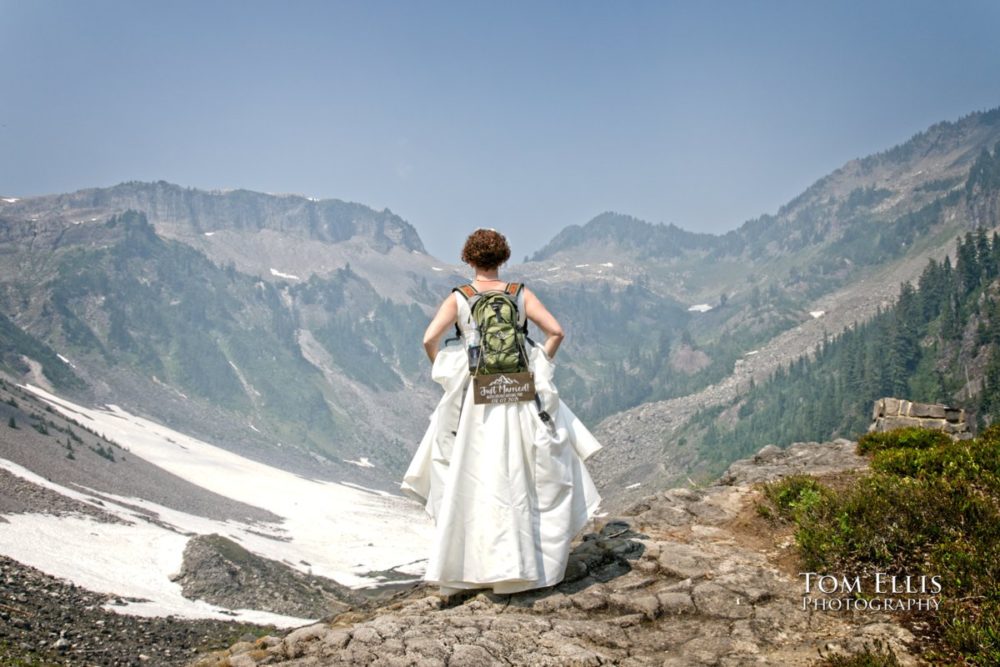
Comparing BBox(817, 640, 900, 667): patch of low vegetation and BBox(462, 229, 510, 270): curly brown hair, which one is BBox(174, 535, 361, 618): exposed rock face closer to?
BBox(462, 229, 510, 270): curly brown hair

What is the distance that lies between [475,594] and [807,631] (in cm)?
393

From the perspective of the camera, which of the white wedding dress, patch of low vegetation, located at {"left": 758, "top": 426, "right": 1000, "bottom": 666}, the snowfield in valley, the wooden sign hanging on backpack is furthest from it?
the snowfield in valley

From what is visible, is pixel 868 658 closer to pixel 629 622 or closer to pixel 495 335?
pixel 629 622

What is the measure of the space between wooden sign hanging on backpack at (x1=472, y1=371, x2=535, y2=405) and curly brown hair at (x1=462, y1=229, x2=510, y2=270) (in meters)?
1.47

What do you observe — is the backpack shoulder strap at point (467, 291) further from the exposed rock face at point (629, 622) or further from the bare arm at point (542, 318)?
the exposed rock face at point (629, 622)

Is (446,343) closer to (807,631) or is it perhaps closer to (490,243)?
(490,243)

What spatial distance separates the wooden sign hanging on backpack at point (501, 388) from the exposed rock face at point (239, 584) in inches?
1536

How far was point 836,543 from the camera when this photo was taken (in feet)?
29.5

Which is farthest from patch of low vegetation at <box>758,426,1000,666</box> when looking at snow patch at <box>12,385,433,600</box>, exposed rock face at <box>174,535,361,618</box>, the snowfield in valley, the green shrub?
snow patch at <box>12,385,433,600</box>

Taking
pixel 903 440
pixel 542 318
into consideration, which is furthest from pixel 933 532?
pixel 903 440

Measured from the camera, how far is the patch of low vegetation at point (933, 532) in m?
6.95

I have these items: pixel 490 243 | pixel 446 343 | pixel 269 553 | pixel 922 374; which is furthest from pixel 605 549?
pixel 922 374

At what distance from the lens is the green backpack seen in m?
9.27

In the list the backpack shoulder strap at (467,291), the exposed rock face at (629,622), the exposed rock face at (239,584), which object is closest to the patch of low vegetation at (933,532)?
the exposed rock face at (629,622)
